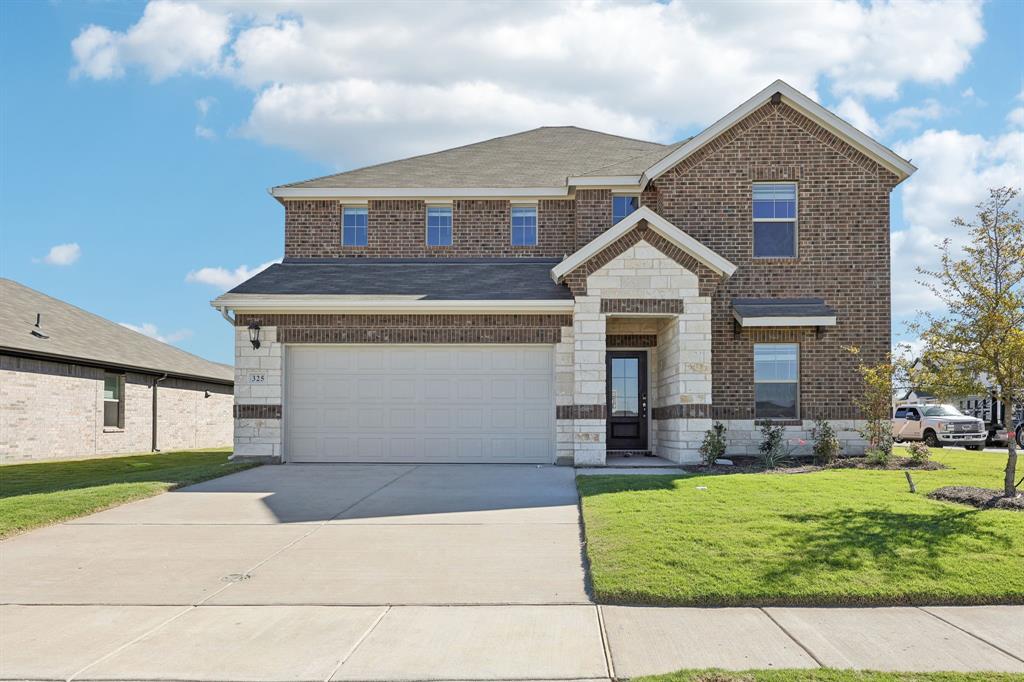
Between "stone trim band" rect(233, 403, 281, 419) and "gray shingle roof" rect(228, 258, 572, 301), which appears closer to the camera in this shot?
"stone trim band" rect(233, 403, 281, 419)

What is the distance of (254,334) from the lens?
678 inches

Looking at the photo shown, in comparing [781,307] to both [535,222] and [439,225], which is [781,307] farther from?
[439,225]

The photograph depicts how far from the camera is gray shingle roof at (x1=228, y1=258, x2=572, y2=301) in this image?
1741cm

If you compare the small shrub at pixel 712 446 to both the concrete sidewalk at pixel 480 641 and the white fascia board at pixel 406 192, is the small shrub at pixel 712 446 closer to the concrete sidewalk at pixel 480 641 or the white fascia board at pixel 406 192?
the white fascia board at pixel 406 192

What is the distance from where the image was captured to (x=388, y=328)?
56.5 feet

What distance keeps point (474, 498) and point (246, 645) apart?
6.47 metres

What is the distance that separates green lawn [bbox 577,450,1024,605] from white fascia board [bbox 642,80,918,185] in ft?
26.5

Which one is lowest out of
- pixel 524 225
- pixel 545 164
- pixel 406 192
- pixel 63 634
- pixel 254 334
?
pixel 63 634

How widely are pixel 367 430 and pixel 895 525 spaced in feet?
35.1

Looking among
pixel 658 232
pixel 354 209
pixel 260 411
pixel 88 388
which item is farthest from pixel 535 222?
pixel 88 388

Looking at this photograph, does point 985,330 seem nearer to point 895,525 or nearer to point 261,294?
point 895,525

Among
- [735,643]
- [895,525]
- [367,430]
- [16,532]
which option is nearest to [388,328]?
[367,430]

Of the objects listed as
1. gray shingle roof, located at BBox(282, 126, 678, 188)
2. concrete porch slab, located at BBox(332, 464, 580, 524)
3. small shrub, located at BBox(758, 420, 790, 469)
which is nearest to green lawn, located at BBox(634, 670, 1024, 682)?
concrete porch slab, located at BBox(332, 464, 580, 524)

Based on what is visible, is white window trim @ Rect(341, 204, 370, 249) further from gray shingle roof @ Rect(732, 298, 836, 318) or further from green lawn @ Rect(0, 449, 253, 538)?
gray shingle roof @ Rect(732, 298, 836, 318)
